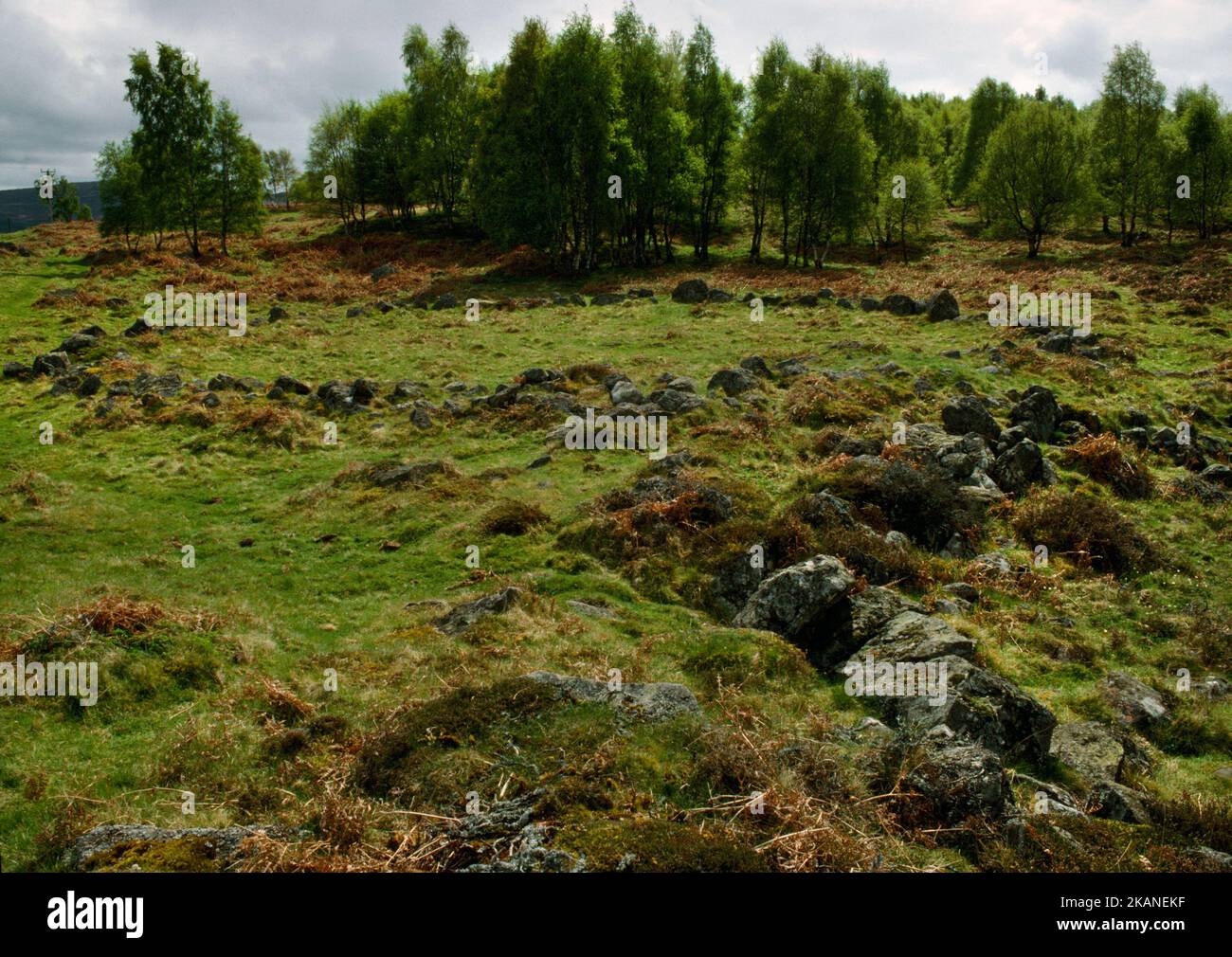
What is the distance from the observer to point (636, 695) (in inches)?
360

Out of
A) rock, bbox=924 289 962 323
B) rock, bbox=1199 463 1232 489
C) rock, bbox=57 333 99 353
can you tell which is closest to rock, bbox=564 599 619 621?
rock, bbox=1199 463 1232 489

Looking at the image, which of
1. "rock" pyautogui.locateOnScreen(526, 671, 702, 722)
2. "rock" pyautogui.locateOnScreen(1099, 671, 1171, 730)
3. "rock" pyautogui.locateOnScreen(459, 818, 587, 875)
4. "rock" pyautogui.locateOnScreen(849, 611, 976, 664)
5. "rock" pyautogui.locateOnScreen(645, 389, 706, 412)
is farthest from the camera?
"rock" pyautogui.locateOnScreen(645, 389, 706, 412)

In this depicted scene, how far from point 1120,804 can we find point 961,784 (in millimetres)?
2644

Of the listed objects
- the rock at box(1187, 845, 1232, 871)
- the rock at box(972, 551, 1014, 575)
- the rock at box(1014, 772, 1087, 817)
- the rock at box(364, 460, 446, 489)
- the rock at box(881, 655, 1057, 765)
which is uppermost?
the rock at box(364, 460, 446, 489)

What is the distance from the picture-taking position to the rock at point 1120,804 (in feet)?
28.1

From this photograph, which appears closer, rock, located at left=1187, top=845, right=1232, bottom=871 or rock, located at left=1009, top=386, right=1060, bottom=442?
rock, located at left=1187, top=845, right=1232, bottom=871

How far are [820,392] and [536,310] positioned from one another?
2506cm

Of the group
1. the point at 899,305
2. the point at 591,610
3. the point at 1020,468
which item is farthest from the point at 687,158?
the point at 591,610

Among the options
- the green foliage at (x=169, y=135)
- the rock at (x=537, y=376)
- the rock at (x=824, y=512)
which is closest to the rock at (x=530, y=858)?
the rock at (x=824, y=512)

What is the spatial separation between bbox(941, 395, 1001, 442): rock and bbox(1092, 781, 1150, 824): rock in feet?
52.4

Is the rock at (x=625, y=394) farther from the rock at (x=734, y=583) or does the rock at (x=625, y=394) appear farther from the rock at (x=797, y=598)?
the rock at (x=797, y=598)

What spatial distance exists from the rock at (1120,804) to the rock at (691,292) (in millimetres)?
41553

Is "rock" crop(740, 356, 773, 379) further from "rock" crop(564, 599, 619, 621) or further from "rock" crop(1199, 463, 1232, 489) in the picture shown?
"rock" crop(564, 599, 619, 621)

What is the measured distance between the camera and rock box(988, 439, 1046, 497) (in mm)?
20219
